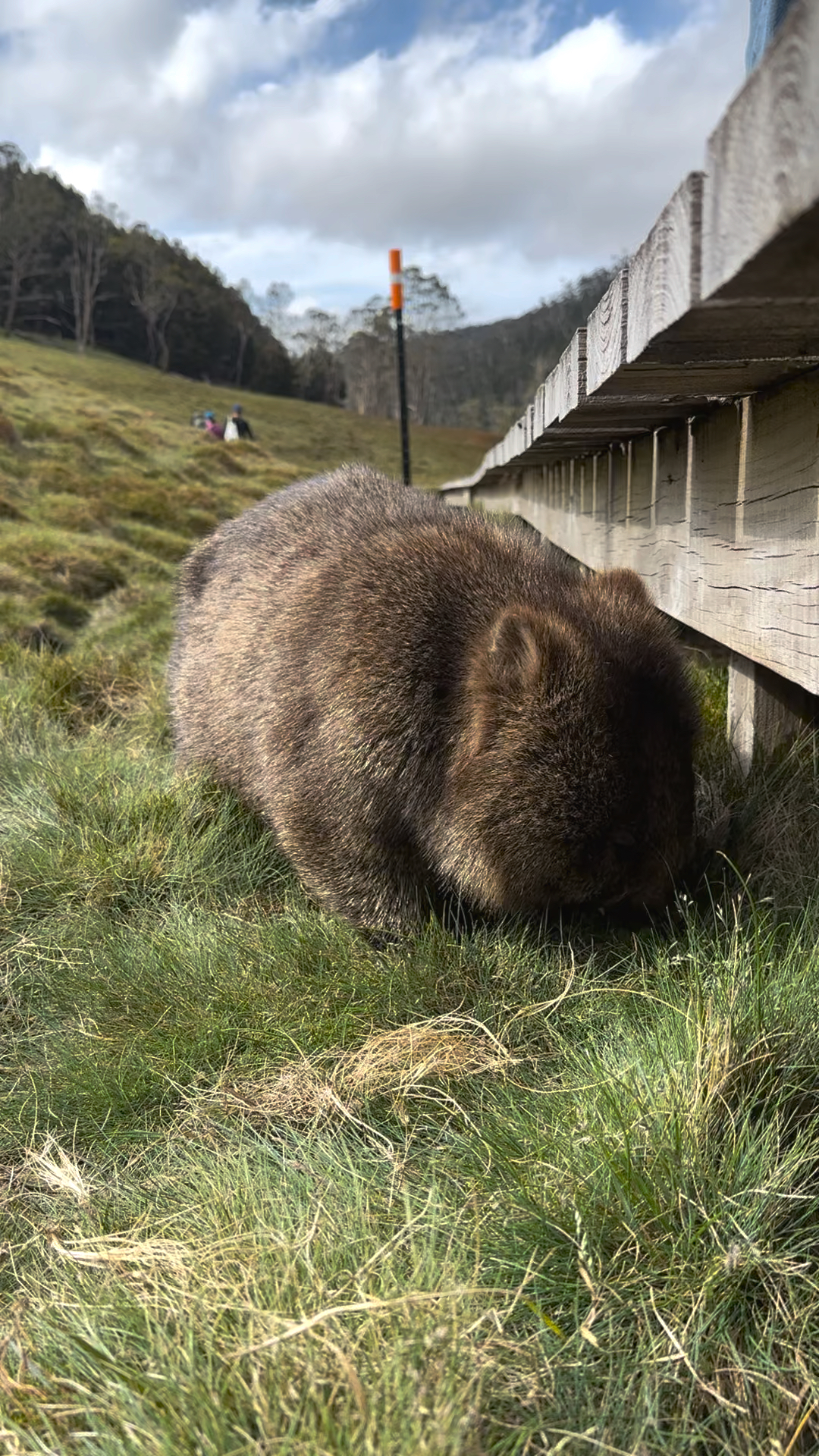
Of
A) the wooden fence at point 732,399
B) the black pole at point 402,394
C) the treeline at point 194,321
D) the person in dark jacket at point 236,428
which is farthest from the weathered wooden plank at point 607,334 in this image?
the treeline at point 194,321

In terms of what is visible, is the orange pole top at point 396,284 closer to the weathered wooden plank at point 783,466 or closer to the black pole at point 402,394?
the black pole at point 402,394

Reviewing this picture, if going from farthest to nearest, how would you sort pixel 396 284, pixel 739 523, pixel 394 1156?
pixel 396 284
pixel 739 523
pixel 394 1156

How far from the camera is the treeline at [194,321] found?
70.5m

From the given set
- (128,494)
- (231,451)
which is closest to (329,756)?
(128,494)

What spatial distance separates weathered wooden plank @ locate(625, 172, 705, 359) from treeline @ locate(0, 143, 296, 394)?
73909 millimetres

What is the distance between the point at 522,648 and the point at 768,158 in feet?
5.22

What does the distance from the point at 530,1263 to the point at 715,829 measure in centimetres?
170

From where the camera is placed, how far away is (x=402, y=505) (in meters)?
3.67

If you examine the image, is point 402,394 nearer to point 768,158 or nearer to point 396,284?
point 396,284

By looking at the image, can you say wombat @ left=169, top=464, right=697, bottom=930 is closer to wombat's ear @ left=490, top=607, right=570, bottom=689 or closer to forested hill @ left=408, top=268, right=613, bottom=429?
wombat's ear @ left=490, top=607, right=570, bottom=689

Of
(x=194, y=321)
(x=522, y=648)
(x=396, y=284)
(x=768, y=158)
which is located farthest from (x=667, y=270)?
(x=194, y=321)

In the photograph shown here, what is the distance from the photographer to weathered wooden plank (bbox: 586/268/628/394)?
1963 mm

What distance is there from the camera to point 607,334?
2182 millimetres

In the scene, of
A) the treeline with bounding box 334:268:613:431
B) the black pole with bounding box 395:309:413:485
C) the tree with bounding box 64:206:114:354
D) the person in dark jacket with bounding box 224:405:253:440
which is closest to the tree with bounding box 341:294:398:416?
the treeline with bounding box 334:268:613:431
